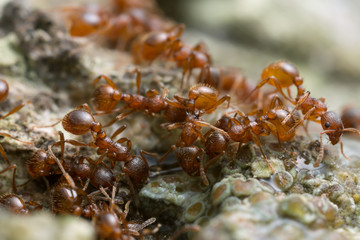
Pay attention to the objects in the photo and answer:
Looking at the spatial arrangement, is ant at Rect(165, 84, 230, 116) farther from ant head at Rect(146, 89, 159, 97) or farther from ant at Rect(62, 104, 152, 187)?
ant at Rect(62, 104, 152, 187)

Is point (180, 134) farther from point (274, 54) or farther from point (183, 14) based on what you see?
point (183, 14)

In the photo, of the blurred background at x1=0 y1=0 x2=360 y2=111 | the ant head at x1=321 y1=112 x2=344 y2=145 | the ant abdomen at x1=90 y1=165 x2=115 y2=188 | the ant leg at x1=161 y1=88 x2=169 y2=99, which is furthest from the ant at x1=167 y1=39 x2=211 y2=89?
the blurred background at x1=0 y1=0 x2=360 y2=111

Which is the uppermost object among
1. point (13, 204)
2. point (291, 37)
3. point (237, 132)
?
point (291, 37)

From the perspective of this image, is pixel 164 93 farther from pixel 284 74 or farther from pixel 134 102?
pixel 284 74

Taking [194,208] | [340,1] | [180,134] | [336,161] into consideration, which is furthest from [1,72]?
[340,1]

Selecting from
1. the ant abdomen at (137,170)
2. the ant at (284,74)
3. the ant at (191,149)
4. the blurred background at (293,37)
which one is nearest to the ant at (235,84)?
the ant at (284,74)

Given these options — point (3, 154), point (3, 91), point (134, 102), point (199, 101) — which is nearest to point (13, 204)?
point (3, 154)

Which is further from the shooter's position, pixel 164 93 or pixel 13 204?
pixel 164 93
